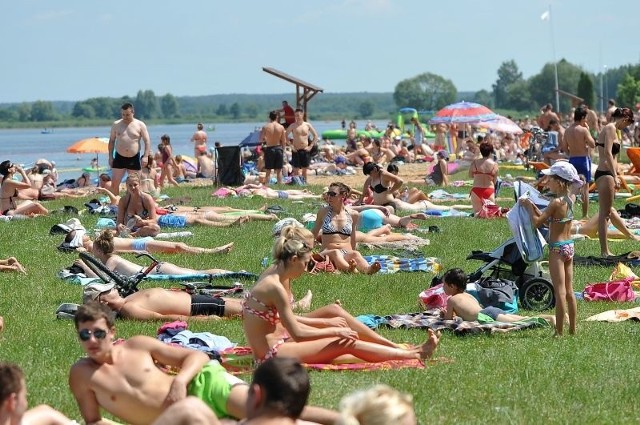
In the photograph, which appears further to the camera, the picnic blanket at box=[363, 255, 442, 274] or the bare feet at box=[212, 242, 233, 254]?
the bare feet at box=[212, 242, 233, 254]

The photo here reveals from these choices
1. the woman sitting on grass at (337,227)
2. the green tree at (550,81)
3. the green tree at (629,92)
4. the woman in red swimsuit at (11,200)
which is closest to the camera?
the woman sitting on grass at (337,227)

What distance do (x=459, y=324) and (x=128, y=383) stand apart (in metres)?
3.98

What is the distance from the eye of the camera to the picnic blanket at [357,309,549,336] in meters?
9.37

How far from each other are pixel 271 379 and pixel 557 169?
16.7 feet

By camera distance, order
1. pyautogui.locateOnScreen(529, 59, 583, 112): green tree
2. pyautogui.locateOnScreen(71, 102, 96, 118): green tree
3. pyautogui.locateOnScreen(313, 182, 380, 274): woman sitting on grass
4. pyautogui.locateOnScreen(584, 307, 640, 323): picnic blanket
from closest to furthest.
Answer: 1. pyautogui.locateOnScreen(584, 307, 640, 323): picnic blanket
2. pyautogui.locateOnScreen(313, 182, 380, 274): woman sitting on grass
3. pyautogui.locateOnScreen(529, 59, 583, 112): green tree
4. pyautogui.locateOnScreen(71, 102, 96, 118): green tree

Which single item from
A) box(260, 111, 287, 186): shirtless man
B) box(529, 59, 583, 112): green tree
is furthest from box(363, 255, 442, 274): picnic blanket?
box(529, 59, 583, 112): green tree

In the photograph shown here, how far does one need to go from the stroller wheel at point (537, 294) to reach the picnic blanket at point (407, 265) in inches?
83.7

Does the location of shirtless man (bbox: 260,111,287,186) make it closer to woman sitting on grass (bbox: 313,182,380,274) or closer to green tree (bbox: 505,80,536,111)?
woman sitting on grass (bbox: 313,182,380,274)

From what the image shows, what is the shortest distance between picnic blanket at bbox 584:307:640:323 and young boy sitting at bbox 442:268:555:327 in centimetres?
51

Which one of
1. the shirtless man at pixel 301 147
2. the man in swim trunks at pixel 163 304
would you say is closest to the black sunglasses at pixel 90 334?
the man in swim trunks at pixel 163 304

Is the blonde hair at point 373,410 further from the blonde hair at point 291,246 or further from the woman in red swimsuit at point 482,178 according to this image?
the woman in red swimsuit at point 482,178

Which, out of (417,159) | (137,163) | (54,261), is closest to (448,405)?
(54,261)

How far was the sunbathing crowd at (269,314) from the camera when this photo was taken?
5008 mm

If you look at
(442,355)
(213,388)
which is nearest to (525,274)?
(442,355)
